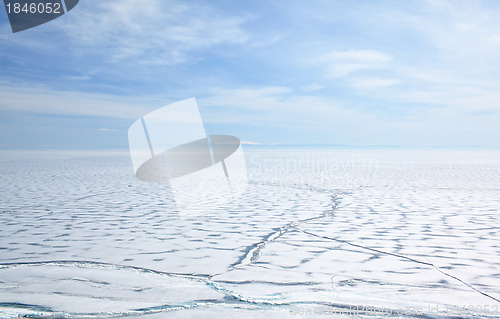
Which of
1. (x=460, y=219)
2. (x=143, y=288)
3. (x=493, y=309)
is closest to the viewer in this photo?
(x=493, y=309)

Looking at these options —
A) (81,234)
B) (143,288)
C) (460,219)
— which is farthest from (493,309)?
(81,234)

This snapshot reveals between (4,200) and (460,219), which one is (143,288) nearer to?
(460,219)

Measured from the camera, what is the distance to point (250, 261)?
230cm

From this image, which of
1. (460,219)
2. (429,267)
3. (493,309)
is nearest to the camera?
(493,309)

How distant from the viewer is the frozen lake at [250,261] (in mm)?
1651

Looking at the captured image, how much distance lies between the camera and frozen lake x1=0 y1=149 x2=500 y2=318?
65.0 inches

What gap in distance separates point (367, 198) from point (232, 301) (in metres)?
4.03

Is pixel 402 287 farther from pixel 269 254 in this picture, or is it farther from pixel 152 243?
pixel 152 243

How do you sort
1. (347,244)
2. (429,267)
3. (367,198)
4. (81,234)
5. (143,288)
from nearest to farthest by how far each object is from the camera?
(143,288) → (429,267) → (347,244) → (81,234) → (367,198)

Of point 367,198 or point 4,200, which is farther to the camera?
point 367,198

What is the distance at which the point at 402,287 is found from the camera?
187 cm

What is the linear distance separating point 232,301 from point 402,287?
2.71 ft

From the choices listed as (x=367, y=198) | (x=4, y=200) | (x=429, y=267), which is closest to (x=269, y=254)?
(x=429, y=267)

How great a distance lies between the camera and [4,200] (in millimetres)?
4875
